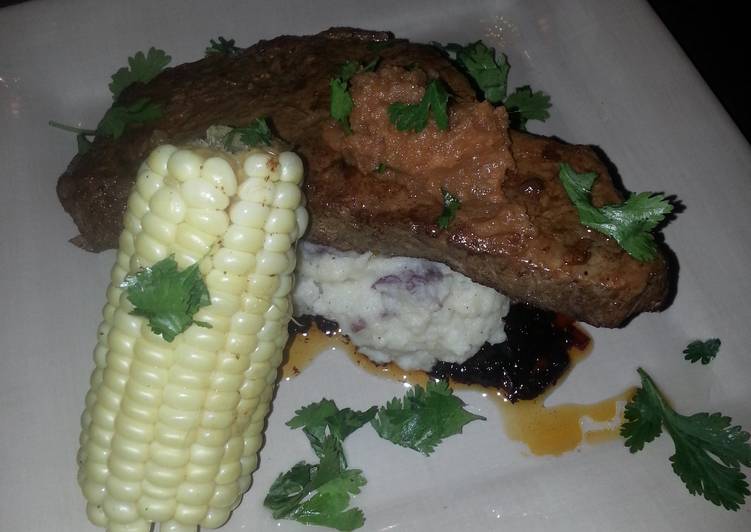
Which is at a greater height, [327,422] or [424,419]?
[424,419]

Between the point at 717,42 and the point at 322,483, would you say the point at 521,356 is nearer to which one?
the point at 322,483

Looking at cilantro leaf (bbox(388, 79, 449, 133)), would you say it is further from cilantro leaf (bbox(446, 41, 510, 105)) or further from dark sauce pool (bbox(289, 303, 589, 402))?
dark sauce pool (bbox(289, 303, 589, 402))

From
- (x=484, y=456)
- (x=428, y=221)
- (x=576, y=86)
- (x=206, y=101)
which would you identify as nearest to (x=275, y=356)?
(x=428, y=221)

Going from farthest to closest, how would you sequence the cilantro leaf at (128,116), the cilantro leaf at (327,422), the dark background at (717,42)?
1. the dark background at (717,42)
2. the cilantro leaf at (128,116)
3. the cilantro leaf at (327,422)

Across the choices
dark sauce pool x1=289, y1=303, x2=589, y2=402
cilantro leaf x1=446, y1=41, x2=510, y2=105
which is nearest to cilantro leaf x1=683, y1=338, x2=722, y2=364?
dark sauce pool x1=289, y1=303, x2=589, y2=402

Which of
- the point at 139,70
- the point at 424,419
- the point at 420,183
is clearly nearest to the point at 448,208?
the point at 420,183

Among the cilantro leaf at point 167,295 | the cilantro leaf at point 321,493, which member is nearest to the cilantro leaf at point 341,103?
the cilantro leaf at point 167,295

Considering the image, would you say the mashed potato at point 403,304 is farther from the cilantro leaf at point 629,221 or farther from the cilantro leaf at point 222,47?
the cilantro leaf at point 222,47
